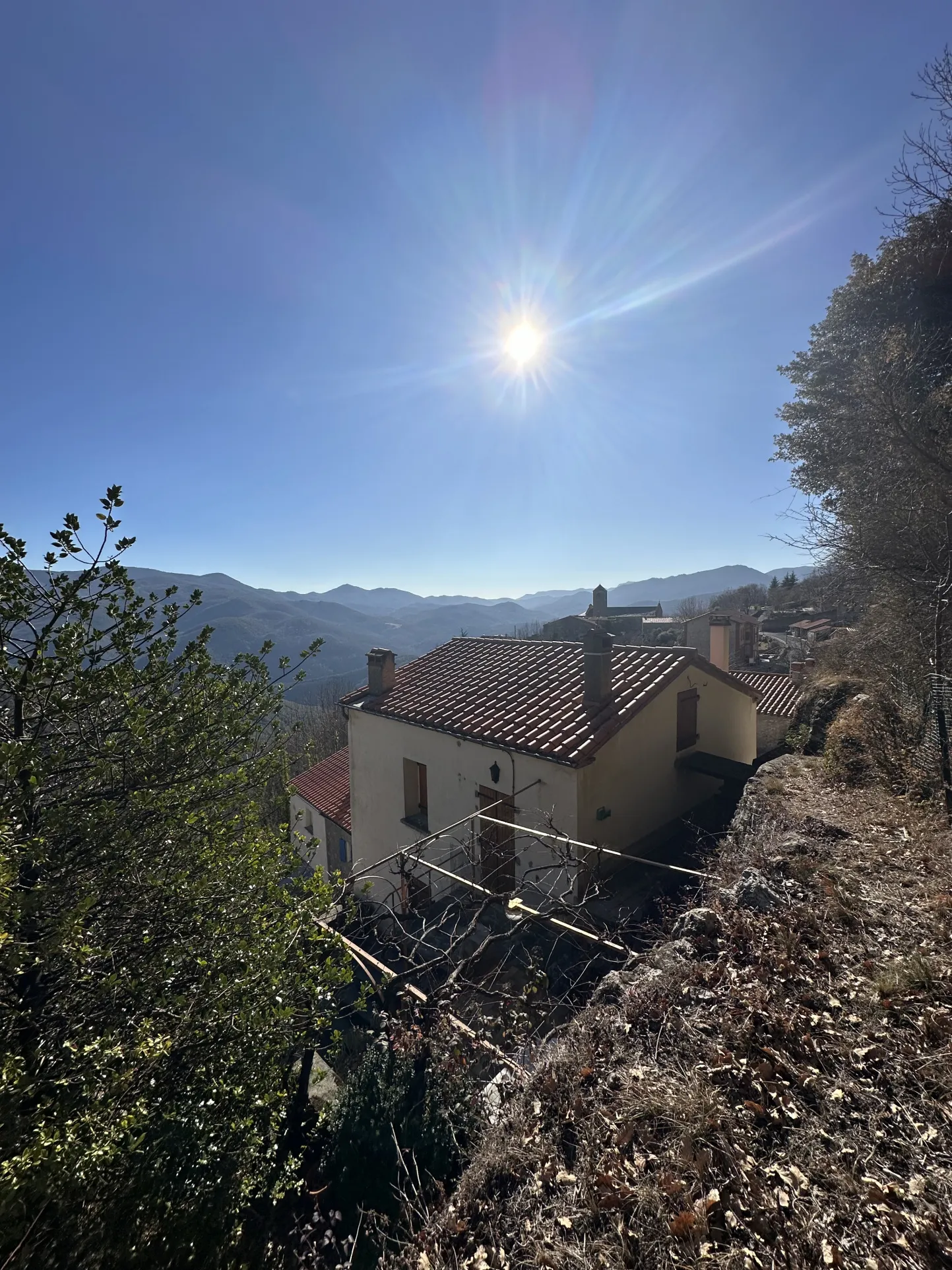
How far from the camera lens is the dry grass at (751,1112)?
7.30 feet

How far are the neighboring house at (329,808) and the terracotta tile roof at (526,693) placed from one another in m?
5.92

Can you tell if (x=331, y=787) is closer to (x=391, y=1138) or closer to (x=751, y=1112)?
(x=391, y=1138)

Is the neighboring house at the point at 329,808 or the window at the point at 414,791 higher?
the window at the point at 414,791

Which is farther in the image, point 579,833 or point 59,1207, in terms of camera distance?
point 579,833

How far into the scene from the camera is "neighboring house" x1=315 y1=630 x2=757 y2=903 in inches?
334

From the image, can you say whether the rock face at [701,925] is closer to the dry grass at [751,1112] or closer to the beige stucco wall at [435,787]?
the dry grass at [751,1112]

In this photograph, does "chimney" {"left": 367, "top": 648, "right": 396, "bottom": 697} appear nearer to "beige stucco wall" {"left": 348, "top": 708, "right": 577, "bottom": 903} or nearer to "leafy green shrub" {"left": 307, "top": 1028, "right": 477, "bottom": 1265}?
"beige stucco wall" {"left": 348, "top": 708, "right": 577, "bottom": 903}

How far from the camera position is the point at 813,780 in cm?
811

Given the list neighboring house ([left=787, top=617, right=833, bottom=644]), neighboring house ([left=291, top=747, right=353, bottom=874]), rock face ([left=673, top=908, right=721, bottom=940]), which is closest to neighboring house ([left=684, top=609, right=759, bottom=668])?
neighboring house ([left=787, top=617, right=833, bottom=644])

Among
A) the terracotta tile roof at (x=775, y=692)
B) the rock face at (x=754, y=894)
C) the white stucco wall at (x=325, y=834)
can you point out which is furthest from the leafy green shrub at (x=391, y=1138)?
the terracotta tile roof at (x=775, y=692)

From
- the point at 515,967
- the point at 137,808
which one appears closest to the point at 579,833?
the point at 515,967

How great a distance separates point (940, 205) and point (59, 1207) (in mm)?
13866

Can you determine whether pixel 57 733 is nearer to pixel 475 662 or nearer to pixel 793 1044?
pixel 793 1044

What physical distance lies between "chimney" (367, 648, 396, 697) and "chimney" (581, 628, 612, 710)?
590 centimetres
